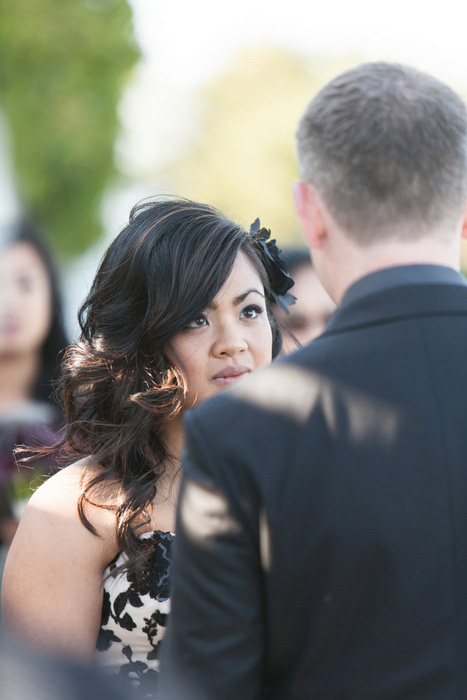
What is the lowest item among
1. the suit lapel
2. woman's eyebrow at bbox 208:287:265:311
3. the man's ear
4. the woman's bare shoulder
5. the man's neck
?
the woman's bare shoulder

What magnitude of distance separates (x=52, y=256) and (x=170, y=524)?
125 inches

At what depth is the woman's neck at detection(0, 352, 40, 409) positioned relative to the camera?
500cm

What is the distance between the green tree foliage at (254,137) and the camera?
28.0m

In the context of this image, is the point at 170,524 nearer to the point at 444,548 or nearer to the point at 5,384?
the point at 444,548

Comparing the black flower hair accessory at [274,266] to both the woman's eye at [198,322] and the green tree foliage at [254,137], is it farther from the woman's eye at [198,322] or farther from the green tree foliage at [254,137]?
the green tree foliage at [254,137]

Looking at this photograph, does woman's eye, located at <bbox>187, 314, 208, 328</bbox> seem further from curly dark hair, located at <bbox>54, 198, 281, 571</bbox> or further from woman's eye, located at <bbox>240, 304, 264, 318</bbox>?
woman's eye, located at <bbox>240, 304, 264, 318</bbox>

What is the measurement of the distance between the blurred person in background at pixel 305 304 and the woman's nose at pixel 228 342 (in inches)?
75.2

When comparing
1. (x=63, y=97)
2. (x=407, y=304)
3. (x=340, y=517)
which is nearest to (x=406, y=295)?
(x=407, y=304)

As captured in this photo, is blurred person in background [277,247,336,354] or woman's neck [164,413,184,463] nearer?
woman's neck [164,413,184,463]

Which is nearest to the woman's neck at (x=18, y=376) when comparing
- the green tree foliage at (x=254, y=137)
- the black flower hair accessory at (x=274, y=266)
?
the black flower hair accessory at (x=274, y=266)

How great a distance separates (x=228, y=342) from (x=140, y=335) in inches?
11.6

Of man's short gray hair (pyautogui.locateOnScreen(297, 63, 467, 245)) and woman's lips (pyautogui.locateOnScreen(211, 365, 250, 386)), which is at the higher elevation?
man's short gray hair (pyautogui.locateOnScreen(297, 63, 467, 245))

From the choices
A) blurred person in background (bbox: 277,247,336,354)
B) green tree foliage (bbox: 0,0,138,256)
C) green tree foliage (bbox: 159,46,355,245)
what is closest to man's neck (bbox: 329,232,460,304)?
blurred person in background (bbox: 277,247,336,354)

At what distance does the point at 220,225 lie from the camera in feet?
9.64
